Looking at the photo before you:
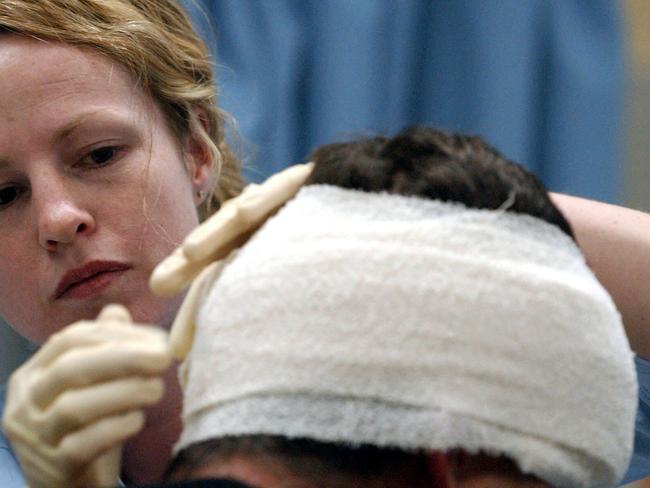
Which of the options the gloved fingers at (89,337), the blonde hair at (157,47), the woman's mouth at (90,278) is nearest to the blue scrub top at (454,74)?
the blonde hair at (157,47)

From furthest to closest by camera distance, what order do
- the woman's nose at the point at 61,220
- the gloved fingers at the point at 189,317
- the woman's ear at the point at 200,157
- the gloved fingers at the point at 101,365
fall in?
the woman's ear at the point at 200,157
the woman's nose at the point at 61,220
the gloved fingers at the point at 189,317
the gloved fingers at the point at 101,365

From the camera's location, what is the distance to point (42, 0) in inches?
40.7

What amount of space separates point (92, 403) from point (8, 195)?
586 mm

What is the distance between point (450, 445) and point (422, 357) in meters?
0.05

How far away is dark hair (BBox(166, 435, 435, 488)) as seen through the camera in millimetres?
509

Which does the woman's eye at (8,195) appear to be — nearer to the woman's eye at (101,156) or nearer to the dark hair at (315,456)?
the woman's eye at (101,156)

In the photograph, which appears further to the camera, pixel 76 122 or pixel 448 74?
pixel 448 74

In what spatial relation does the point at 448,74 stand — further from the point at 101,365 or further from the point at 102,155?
the point at 101,365

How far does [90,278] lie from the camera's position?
0.98 metres

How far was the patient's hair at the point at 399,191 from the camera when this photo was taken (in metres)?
0.51

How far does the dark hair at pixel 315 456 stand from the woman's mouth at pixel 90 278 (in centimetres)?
48

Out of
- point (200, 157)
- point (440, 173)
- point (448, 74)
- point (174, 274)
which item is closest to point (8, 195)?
point (200, 157)

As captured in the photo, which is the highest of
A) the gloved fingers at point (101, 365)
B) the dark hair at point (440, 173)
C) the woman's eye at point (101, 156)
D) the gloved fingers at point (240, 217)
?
the dark hair at point (440, 173)

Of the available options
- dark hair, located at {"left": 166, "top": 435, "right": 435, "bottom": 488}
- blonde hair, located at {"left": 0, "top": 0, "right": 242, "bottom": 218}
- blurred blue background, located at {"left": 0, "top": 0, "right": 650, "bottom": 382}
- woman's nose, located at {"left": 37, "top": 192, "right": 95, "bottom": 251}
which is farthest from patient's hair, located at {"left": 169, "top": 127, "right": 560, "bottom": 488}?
blurred blue background, located at {"left": 0, "top": 0, "right": 650, "bottom": 382}
